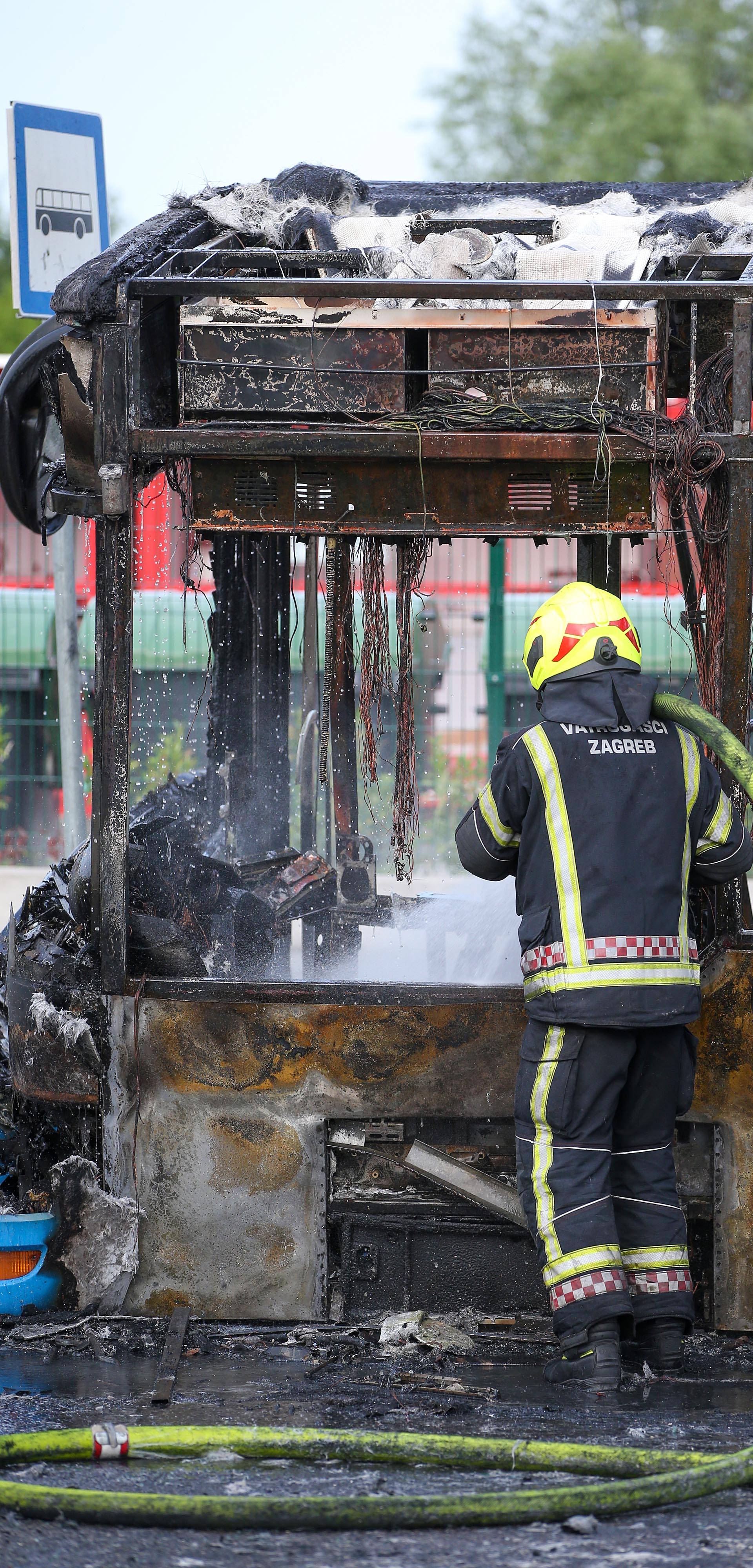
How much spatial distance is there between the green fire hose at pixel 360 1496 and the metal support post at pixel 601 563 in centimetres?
328

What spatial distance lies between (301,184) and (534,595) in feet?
16.3

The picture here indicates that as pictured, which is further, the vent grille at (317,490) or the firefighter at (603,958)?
the vent grille at (317,490)

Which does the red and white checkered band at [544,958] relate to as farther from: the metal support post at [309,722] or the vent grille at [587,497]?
the metal support post at [309,722]

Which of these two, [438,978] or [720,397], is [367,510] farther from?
[438,978]

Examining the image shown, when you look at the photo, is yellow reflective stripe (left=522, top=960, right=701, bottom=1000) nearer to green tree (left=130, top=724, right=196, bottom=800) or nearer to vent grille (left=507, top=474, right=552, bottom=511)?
vent grille (left=507, top=474, right=552, bottom=511)

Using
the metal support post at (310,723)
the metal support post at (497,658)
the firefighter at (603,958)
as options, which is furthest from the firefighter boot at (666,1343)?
the metal support post at (497,658)

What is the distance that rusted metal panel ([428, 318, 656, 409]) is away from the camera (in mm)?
4297

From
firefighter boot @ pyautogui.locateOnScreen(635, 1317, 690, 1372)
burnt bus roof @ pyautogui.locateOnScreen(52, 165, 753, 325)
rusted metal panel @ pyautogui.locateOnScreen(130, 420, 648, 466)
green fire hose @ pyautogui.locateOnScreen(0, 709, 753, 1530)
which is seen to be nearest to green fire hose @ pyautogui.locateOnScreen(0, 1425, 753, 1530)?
green fire hose @ pyautogui.locateOnScreen(0, 709, 753, 1530)

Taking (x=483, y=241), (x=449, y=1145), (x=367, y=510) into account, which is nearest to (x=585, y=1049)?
(x=449, y=1145)

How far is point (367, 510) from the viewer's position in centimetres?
439

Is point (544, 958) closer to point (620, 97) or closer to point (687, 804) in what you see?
point (687, 804)

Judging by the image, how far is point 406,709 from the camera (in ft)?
15.9

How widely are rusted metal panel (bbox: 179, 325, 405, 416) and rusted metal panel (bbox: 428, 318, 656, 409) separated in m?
0.13

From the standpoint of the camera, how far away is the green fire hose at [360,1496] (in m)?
3.07
